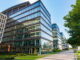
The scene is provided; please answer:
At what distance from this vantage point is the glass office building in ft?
129

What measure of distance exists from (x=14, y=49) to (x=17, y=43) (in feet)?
12.6

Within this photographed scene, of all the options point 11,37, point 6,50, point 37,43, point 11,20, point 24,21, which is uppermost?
point 11,20

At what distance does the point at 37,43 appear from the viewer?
38.3 m

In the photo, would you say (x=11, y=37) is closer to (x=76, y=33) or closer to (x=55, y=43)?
(x=55, y=43)

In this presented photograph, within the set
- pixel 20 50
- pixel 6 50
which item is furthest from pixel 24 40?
pixel 6 50

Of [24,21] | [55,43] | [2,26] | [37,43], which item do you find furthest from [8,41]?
[55,43]

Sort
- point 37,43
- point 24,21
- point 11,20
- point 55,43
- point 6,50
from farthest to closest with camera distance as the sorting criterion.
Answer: point 55,43, point 11,20, point 6,50, point 24,21, point 37,43

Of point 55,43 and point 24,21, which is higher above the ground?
point 24,21

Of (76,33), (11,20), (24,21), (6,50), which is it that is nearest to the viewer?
(76,33)

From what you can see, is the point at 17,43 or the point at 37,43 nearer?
the point at 37,43

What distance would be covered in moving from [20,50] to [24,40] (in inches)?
218

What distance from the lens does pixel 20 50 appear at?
43938 millimetres

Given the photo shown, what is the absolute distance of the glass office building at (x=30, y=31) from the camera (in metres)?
39.3

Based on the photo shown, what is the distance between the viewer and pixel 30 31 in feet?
141
